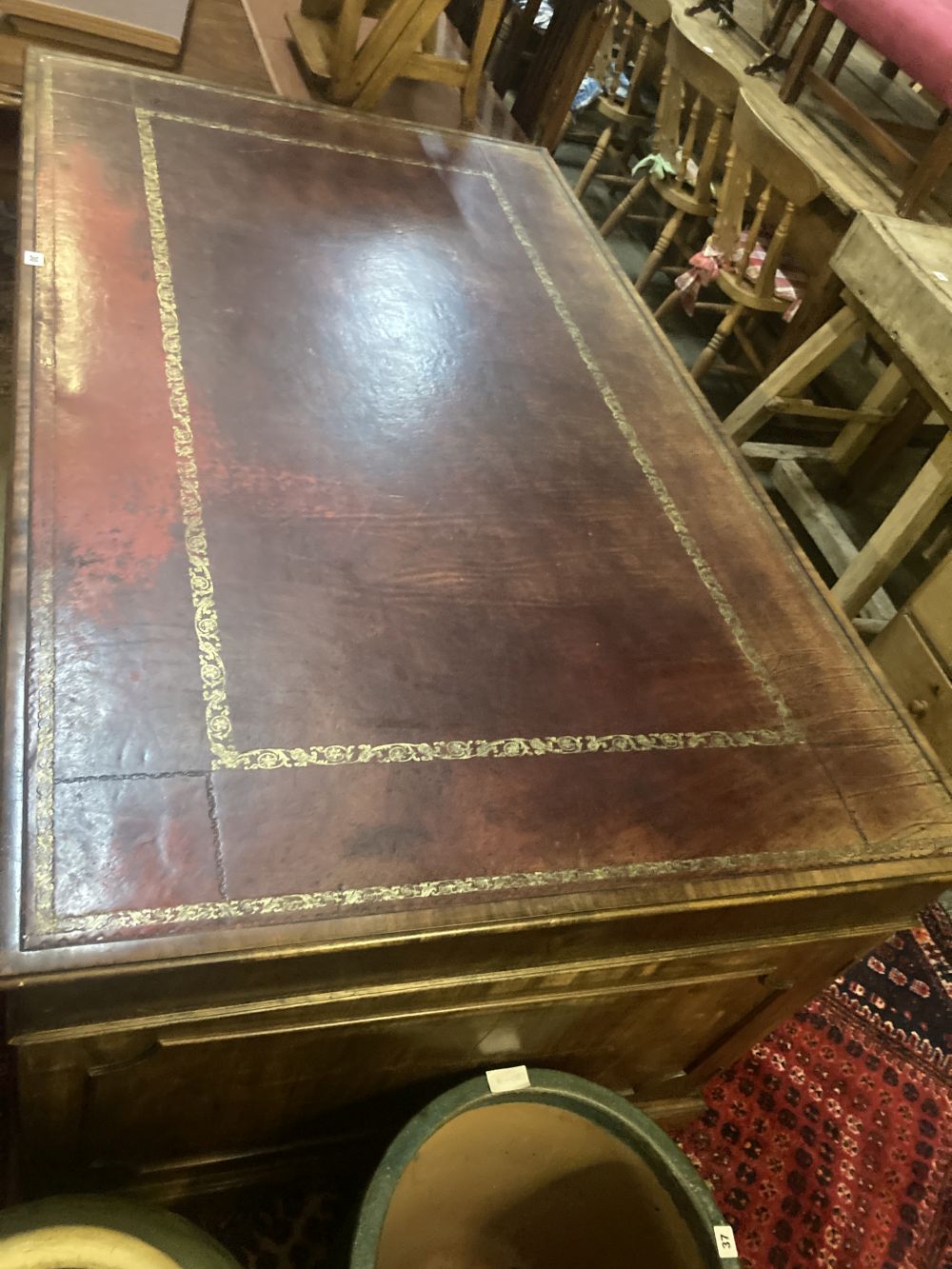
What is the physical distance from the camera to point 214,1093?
110 cm

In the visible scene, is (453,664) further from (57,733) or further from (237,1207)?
(237,1207)

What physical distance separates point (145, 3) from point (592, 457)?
52.8 inches

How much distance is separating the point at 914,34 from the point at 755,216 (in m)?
0.60

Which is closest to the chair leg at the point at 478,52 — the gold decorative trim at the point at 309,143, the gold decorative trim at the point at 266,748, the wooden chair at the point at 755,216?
the gold decorative trim at the point at 309,143

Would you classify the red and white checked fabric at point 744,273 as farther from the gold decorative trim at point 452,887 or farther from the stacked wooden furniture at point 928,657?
the gold decorative trim at point 452,887

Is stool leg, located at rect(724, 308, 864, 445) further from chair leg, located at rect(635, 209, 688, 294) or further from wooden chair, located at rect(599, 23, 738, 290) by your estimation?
chair leg, located at rect(635, 209, 688, 294)

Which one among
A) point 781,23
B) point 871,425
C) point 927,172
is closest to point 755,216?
point 927,172

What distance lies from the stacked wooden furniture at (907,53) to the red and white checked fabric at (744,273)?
331 mm

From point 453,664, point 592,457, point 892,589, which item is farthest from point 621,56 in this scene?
point 453,664

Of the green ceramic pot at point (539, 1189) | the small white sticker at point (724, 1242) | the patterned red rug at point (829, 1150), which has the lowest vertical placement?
the patterned red rug at point (829, 1150)

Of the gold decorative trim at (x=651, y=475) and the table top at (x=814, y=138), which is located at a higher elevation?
the table top at (x=814, y=138)

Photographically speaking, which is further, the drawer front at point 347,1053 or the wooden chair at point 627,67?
the wooden chair at point 627,67

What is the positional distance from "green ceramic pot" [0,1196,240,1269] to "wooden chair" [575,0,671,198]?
3110 mm

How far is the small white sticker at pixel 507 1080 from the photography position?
117cm
